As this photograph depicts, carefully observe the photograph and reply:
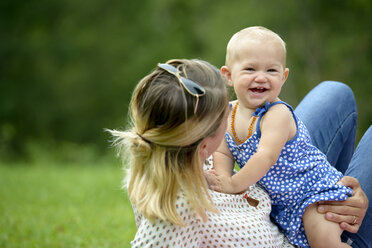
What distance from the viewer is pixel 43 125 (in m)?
17.8

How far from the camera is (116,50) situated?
18594mm

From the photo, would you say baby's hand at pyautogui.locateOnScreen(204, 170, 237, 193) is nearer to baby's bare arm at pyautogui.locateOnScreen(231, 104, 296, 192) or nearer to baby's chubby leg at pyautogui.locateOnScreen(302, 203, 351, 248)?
baby's bare arm at pyautogui.locateOnScreen(231, 104, 296, 192)

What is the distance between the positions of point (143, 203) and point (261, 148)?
0.55 metres

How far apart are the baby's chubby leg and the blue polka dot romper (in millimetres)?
40

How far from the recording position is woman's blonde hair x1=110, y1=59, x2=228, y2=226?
5.41 feet

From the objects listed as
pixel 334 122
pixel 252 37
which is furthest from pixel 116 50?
pixel 252 37

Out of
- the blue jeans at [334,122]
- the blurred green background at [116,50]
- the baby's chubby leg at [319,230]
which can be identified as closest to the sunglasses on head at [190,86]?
the baby's chubby leg at [319,230]

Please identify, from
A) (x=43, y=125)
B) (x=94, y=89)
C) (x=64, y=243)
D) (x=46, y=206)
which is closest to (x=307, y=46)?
(x=94, y=89)

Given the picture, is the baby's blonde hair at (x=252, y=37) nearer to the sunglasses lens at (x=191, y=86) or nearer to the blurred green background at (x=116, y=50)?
the sunglasses lens at (x=191, y=86)

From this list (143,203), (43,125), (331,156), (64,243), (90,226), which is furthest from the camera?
(43,125)

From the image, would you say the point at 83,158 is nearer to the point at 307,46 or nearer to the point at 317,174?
the point at 307,46

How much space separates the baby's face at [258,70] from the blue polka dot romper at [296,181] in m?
0.07

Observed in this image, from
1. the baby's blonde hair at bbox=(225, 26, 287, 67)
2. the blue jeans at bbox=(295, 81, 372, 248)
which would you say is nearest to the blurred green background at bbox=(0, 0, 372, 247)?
the blue jeans at bbox=(295, 81, 372, 248)

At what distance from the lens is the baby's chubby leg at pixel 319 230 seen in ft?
6.44
